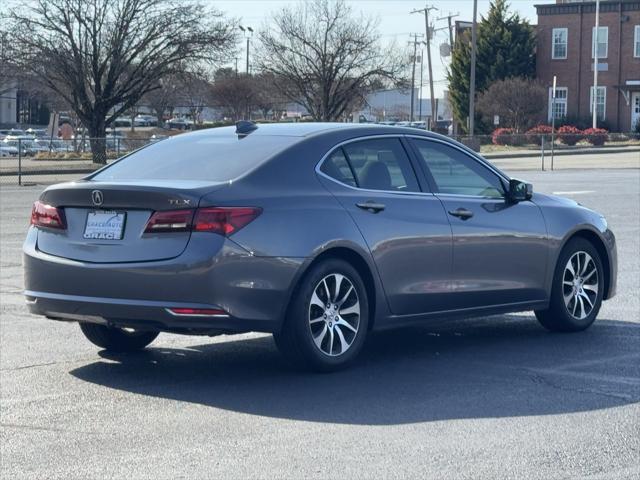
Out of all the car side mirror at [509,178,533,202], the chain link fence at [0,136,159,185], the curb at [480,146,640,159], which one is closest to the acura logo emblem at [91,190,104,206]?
the car side mirror at [509,178,533,202]

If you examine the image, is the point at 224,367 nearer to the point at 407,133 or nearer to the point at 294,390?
the point at 294,390

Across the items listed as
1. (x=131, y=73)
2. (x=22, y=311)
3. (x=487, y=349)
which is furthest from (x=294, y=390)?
(x=131, y=73)

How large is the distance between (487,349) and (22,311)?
4303 millimetres

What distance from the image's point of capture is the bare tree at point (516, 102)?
237 feet

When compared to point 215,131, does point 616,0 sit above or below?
above

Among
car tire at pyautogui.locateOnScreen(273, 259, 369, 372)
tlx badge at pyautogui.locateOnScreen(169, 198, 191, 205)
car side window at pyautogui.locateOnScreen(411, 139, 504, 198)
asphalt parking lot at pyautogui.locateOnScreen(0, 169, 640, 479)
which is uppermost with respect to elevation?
car side window at pyautogui.locateOnScreen(411, 139, 504, 198)

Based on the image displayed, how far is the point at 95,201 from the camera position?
7590mm

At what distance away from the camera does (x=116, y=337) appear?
8.60 metres

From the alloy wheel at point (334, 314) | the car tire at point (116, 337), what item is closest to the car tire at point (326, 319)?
the alloy wheel at point (334, 314)

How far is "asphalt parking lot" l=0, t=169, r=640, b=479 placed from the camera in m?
5.81

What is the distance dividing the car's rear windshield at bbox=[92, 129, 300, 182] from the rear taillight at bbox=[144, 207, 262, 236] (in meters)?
0.38

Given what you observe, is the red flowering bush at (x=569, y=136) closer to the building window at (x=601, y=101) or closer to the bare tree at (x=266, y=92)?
the building window at (x=601, y=101)

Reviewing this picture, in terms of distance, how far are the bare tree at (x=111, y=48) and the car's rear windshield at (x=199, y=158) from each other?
40662 millimetres

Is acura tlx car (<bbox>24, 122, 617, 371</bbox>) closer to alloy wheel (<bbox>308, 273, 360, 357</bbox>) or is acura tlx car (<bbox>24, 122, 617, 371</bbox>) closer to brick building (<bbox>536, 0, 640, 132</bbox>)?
alloy wheel (<bbox>308, 273, 360, 357</bbox>)
